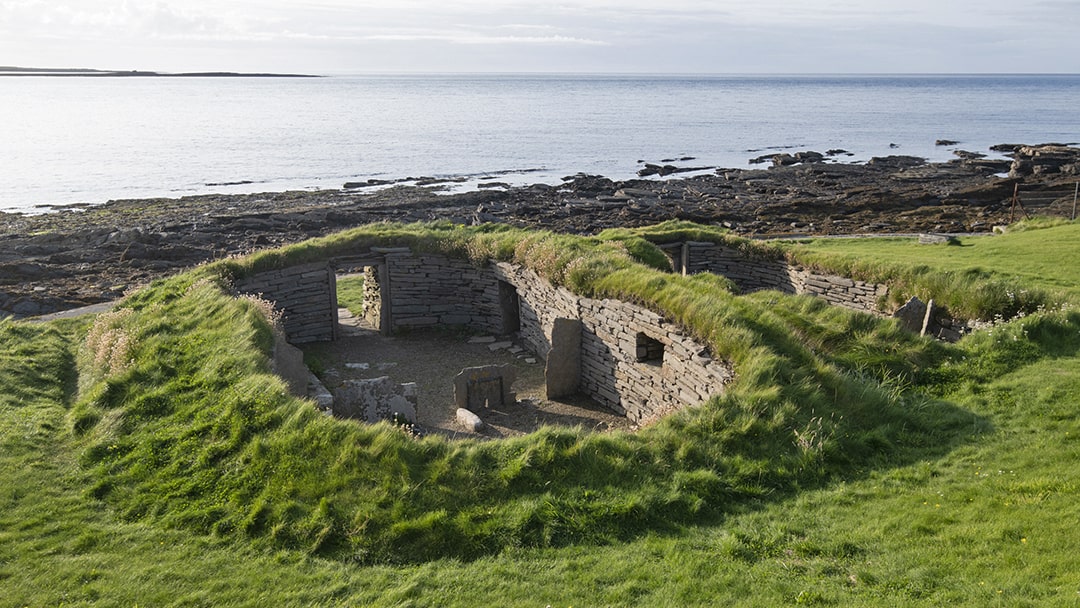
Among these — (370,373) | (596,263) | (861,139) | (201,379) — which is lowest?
(370,373)

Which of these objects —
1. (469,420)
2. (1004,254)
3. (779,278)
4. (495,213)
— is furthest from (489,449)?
(495,213)

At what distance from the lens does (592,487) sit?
9.27 meters

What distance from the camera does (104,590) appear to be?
24.9 feet

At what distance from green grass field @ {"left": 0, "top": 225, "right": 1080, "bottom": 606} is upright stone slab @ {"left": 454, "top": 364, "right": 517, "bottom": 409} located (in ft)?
10.6

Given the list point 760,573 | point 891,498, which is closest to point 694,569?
point 760,573

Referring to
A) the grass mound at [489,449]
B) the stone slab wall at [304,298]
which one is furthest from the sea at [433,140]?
the grass mound at [489,449]

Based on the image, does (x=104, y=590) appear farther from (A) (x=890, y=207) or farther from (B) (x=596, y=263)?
(A) (x=890, y=207)

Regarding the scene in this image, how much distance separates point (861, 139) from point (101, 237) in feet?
262

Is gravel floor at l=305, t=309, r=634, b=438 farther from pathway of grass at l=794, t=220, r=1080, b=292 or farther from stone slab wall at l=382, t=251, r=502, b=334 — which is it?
pathway of grass at l=794, t=220, r=1080, b=292

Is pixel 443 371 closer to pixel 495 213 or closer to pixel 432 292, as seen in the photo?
pixel 432 292

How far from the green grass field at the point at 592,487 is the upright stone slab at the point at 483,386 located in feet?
10.6

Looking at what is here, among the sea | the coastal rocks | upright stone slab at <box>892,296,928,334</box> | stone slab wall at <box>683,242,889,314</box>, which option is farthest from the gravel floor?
the coastal rocks

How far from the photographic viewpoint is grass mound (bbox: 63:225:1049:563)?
28.4ft

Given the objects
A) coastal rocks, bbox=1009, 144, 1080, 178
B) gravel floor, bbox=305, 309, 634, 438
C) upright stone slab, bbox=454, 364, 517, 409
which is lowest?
gravel floor, bbox=305, 309, 634, 438
